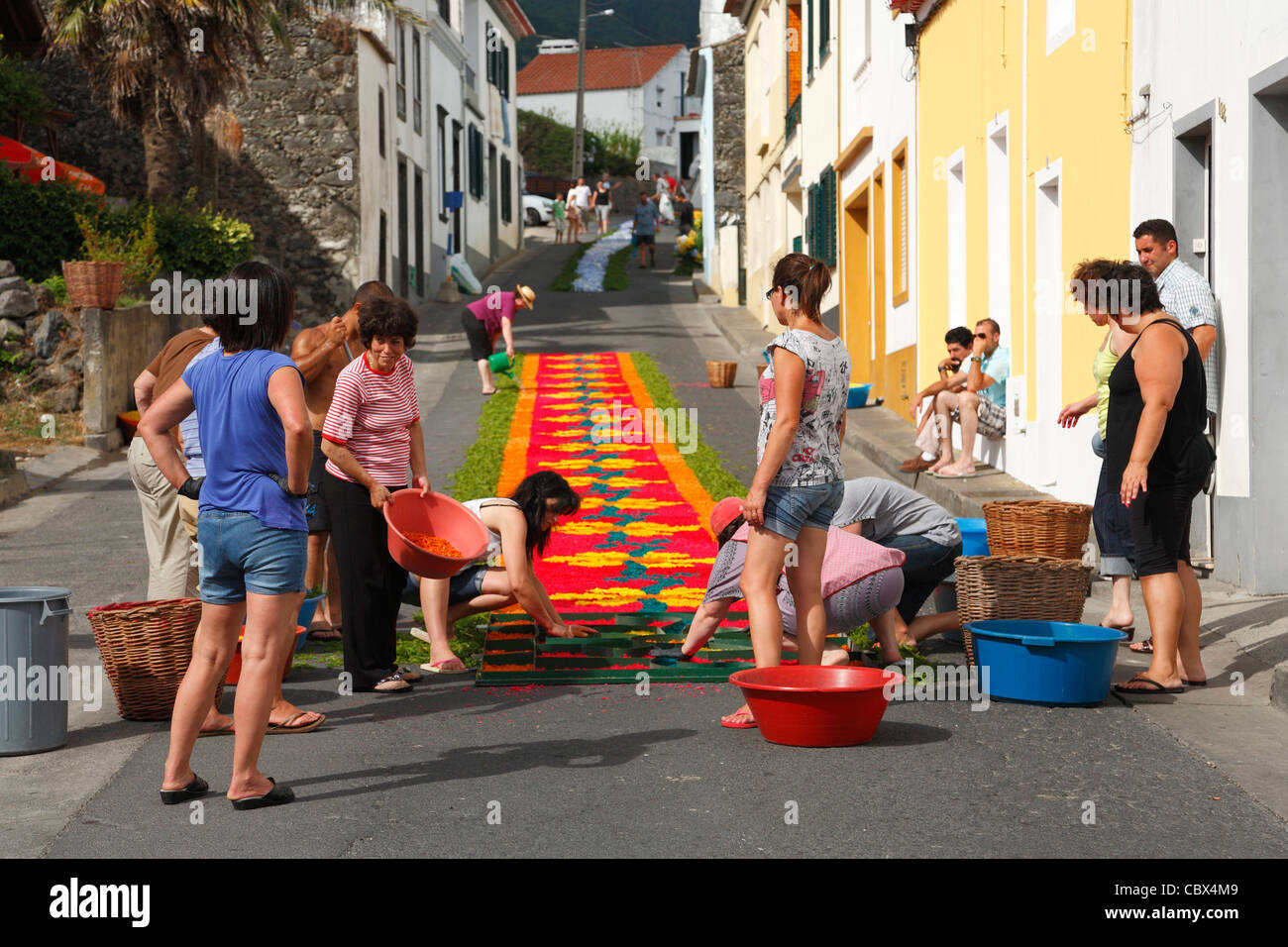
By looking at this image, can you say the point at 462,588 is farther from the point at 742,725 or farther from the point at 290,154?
the point at 290,154

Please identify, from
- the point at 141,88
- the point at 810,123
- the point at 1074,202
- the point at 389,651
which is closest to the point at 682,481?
the point at 1074,202

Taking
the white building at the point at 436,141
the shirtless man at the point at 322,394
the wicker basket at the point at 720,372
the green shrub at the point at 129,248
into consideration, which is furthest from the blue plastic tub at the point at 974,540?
the white building at the point at 436,141

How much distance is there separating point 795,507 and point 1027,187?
7235mm

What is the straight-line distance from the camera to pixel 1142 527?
687 cm

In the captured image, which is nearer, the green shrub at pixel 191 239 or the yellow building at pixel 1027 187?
the yellow building at pixel 1027 187

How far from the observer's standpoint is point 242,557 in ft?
17.4

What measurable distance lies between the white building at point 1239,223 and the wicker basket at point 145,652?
5.68 meters

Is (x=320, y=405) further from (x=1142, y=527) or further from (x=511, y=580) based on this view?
(x=1142, y=527)

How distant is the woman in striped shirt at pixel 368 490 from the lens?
718 centimetres

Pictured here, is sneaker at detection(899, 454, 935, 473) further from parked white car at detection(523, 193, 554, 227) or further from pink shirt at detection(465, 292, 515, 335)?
parked white car at detection(523, 193, 554, 227)

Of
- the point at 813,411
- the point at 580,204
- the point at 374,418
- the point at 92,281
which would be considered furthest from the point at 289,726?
the point at 580,204

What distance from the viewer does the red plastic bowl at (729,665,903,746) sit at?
5.96 metres

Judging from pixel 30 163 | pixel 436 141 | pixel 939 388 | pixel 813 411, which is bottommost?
pixel 813 411

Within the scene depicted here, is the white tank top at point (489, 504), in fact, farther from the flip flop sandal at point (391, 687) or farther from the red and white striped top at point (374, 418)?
the flip flop sandal at point (391, 687)
